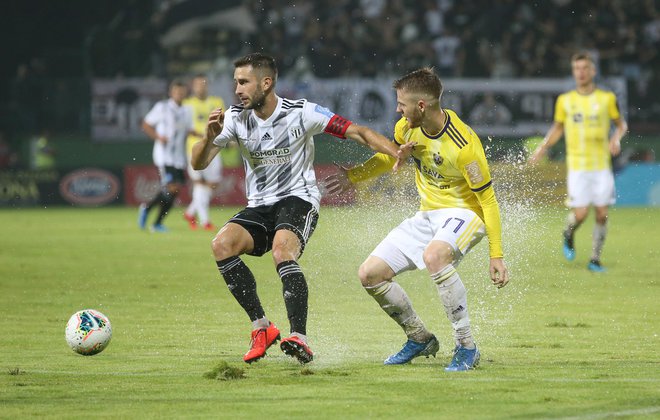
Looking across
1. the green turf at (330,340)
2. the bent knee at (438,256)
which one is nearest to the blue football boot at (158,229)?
the green turf at (330,340)

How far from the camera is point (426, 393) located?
19.9 feet

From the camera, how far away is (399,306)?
23.4 feet

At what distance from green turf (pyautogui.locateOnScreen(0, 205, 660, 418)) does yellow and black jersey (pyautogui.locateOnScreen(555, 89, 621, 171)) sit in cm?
123

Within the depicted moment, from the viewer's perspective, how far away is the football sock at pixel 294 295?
7.04 m

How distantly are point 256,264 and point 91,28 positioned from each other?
1416 cm

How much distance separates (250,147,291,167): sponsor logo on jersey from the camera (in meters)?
7.57

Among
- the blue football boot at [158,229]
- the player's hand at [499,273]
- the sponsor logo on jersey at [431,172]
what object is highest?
the sponsor logo on jersey at [431,172]

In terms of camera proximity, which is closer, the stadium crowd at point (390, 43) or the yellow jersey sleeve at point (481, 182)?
the yellow jersey sleeve at point (481, 182)

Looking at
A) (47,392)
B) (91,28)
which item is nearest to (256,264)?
(47,392)

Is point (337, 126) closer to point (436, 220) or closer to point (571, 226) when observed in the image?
point (436, 220)

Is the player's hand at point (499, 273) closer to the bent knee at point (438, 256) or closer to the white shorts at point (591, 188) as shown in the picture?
the bent knee at point (438, 256)

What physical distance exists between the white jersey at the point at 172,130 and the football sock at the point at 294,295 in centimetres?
1173

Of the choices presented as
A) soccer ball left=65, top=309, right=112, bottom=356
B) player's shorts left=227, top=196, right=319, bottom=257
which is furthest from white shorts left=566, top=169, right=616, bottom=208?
soccer ball left=65, top=309, right=112, bottom=356

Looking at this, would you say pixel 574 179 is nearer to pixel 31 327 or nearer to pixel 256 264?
pixel 256 264
